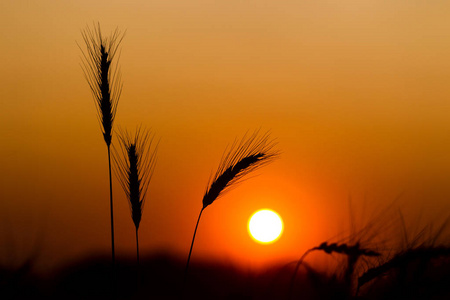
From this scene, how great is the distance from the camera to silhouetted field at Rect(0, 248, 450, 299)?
8.15 feet

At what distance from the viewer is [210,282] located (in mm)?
2982

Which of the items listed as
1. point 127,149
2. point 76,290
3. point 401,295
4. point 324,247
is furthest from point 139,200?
A: point 401,295

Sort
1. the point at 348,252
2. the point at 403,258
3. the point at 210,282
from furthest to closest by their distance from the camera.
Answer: the point at 210,282
the point at 348,252
the point at 403,258

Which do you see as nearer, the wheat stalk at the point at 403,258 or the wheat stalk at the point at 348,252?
the wheat stalk at the point at 403,258

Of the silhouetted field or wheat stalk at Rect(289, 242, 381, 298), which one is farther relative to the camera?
wheat stalk at Rect(289, 242, 381, 298)

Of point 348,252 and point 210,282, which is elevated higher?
point 348,252

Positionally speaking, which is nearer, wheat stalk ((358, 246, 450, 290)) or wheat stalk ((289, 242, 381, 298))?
wheat stalk ((358, 246, 450, 290))

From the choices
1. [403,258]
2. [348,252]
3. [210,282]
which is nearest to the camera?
[403,258]

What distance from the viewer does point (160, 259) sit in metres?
3.29

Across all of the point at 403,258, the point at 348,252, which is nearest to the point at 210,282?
the point at 348,252

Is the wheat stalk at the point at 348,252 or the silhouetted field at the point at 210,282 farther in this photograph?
the wheat stalk at the point at 348,252

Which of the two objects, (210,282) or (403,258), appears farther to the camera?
(210,282)

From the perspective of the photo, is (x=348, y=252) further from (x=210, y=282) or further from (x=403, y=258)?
(x=210, y=282)

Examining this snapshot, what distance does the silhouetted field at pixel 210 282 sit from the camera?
2485mm
